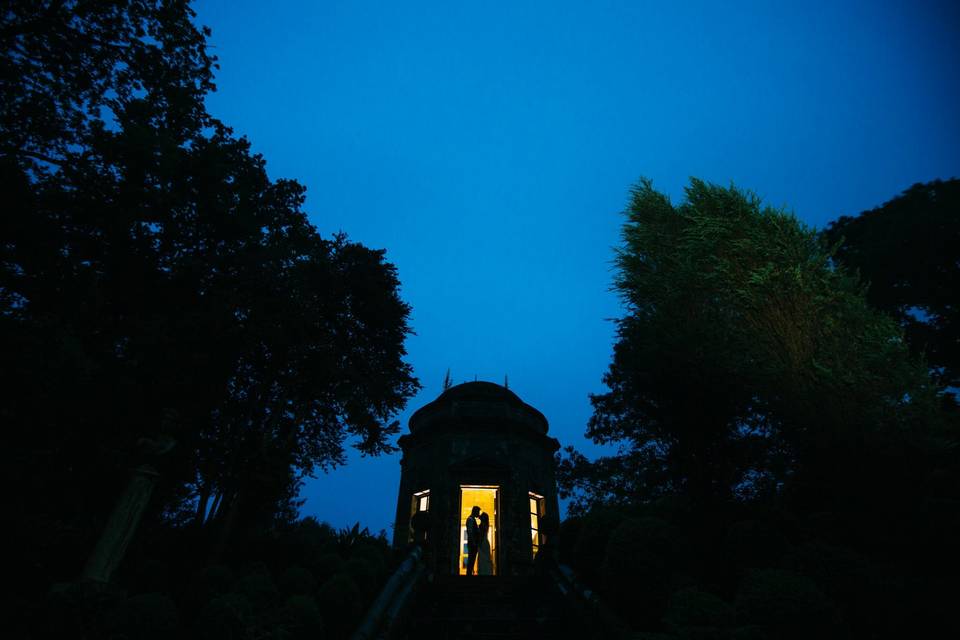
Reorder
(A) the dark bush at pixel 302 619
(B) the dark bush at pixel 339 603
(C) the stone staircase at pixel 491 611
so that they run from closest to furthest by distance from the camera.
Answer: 1. (A) the dark bush at pixel 302 619
2. (B) the dark bush at pixel 339 603
3. (C) the stone staircase at pixel 491 611

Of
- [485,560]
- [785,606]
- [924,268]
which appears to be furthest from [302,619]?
[924,268]

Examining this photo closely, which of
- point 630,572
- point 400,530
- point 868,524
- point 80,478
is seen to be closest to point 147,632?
point 80,478

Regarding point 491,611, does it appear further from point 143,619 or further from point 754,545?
point 143,619

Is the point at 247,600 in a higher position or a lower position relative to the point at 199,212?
lower

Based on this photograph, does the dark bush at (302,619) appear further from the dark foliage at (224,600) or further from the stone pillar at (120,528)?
the stone pillar at (120,528)

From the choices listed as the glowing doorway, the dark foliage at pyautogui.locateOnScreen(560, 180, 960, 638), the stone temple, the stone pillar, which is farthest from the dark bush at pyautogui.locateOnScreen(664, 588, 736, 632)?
the glowing doorway

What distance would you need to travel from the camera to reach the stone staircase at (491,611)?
828 centimetres

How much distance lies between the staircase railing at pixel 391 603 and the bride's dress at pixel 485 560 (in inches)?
228

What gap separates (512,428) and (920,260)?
675 inches

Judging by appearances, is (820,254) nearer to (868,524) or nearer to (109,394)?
(868,524)

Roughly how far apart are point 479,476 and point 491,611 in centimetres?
683

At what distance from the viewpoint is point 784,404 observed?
8.90 meters

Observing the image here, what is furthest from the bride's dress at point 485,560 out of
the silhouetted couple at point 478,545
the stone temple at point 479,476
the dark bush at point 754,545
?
the dark bush at point 754,545

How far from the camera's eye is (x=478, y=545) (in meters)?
13.2
